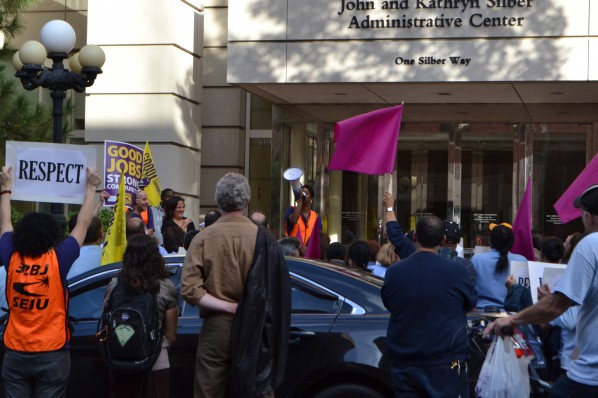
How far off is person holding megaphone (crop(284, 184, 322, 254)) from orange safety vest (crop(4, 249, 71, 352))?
6.44 m

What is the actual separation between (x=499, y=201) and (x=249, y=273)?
45.1 ft

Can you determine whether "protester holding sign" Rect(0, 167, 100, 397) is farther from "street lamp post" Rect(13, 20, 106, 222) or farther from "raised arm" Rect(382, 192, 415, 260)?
"street lamp post" Rect(13, 20, 106, 222)

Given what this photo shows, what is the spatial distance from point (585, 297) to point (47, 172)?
4.71 meters

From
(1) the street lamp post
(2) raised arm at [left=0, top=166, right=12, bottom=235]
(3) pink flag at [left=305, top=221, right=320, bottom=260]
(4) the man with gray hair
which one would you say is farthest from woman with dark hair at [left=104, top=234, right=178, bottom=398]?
(1) the street lamp post

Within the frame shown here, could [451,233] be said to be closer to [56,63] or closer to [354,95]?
[56,63]

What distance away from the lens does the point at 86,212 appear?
7.15 metres

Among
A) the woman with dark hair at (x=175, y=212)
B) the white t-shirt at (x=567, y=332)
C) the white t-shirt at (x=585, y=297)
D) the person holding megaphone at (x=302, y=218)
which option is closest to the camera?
the white t-shirt at (x=585, y=297)

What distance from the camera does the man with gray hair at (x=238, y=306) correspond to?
19.8 ft

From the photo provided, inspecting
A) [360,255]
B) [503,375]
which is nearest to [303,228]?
[360,255]

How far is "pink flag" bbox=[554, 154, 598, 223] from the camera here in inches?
323

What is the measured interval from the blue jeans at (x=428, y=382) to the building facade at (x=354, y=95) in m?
10.3

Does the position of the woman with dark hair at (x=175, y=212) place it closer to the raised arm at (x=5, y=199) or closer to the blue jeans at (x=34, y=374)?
the raised arm at (x=5, y=199)

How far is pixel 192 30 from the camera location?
1883 centimetres

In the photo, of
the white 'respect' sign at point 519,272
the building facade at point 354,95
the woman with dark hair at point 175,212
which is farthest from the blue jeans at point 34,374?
the building facade at point 354,95
